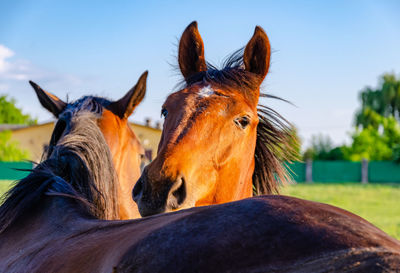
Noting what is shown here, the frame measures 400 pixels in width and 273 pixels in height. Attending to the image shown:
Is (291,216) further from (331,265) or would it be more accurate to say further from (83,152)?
(83,152)

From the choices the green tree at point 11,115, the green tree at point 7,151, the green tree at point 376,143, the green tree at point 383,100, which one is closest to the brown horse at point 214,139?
the green tree at point 7,151

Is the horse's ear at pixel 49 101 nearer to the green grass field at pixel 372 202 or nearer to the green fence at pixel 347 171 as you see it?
the green grass field at pixel 372 202

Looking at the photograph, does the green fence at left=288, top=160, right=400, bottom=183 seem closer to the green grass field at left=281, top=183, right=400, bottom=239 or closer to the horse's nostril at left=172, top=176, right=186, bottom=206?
the green grass field at left=281, top=183, right=400, bottom=239

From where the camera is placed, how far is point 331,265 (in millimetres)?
927

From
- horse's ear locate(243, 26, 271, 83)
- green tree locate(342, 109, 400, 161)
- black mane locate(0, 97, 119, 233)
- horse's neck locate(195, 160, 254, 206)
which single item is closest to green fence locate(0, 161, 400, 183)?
green tree locate(342, 109, 400, 161)

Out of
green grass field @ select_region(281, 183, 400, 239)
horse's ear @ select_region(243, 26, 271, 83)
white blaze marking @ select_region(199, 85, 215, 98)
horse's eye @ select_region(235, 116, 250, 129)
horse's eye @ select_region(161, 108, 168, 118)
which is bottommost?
green grass field @ select_region(281, 183, 400, 239)

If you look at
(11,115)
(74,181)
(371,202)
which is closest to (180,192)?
(74,181)

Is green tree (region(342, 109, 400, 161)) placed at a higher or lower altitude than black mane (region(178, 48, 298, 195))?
higher

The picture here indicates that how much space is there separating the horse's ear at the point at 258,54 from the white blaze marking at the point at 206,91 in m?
A: 0.51

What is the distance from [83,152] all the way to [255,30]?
1.52 meters

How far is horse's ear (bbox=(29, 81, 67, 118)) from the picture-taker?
3814 millimetres

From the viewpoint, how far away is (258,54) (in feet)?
10.1

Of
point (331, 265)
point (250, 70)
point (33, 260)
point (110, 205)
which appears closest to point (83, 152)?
point (110, 205)

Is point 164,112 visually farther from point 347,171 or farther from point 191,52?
point 347,171
